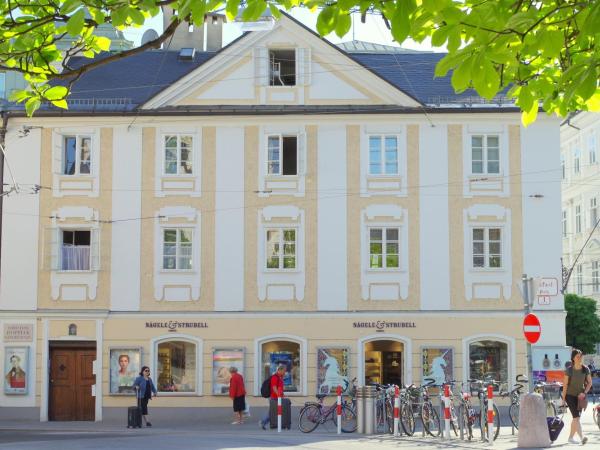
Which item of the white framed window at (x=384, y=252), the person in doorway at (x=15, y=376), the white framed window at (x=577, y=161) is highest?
the white framed window at (x=577, y=161)

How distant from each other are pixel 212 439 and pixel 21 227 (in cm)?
1227

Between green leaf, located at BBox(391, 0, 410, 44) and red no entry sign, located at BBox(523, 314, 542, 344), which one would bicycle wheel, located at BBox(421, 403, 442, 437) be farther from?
green leaf, located at BBox(391, 0, 410, 44)

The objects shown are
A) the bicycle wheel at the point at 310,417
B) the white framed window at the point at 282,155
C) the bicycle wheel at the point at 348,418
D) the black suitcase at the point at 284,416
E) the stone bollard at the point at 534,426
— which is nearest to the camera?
the stone bollard at the point at 534,426

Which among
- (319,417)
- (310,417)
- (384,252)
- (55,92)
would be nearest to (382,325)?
(384,252)

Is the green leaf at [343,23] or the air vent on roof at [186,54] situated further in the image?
the air vent on roof at [186,54]

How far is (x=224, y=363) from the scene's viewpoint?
3111 centimetres

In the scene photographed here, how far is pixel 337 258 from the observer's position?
31.5 m

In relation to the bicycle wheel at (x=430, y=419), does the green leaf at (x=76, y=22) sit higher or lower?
higher

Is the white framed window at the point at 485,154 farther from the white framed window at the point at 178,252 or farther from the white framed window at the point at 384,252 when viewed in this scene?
the white framed window at the point at 178,252

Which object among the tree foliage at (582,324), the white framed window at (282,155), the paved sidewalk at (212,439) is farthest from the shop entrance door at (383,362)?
the tree foliage at (582,324)

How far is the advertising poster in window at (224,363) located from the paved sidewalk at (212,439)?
2089mm

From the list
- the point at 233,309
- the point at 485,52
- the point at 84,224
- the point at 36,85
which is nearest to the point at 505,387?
the point at 233,309

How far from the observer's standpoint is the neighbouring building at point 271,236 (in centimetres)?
3112

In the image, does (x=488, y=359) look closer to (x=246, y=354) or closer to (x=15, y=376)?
(x=246, y=354)
